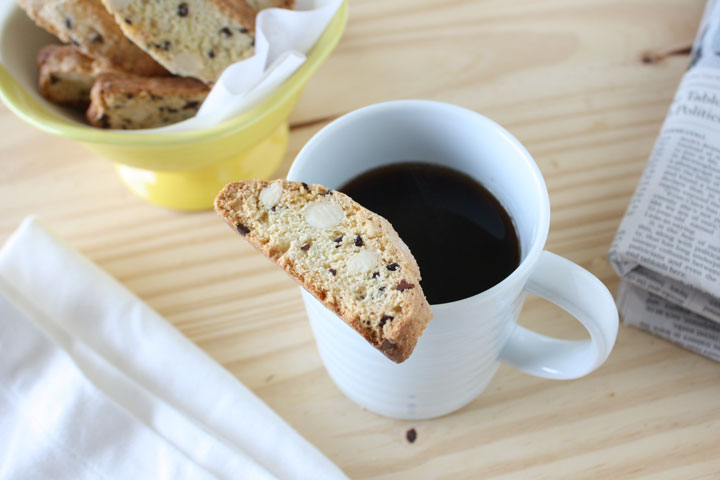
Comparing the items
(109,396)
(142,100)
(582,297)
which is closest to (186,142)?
(142,100)

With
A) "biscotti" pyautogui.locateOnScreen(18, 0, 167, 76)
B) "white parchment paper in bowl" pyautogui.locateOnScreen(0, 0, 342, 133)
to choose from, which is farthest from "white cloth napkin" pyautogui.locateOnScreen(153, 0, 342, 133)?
"biscotti" pyautogui.locateOnScreen(18, 0, 167, 76)

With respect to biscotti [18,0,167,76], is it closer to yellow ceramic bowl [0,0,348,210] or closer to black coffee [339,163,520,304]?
yellow ceramic bowl [0,0,348,210]

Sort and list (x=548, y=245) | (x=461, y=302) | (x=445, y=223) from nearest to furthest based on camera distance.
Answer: (x=461, y=302), (x=445, y=223), (x=548, y=245)

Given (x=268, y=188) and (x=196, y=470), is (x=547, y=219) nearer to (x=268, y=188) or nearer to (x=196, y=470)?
(x=268, y=188)

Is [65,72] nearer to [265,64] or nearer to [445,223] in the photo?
[265,64]

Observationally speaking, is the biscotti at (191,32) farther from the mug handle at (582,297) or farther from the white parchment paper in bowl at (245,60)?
the mug handle at (582,297)
